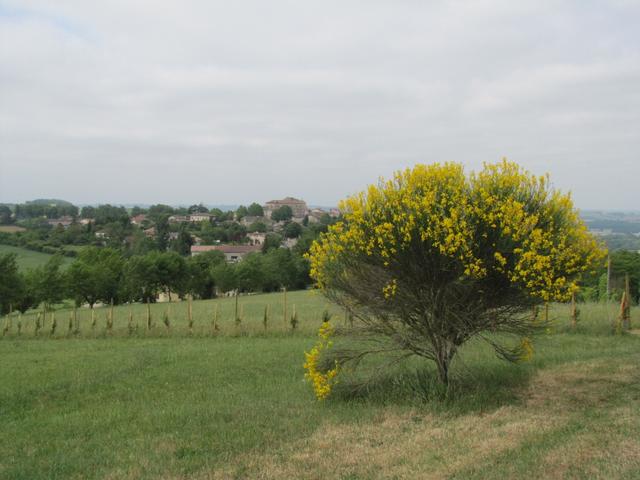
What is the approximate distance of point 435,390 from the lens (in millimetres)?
9336

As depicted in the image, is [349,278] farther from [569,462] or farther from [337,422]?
[569,462]

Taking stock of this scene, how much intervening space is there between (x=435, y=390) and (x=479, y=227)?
2.86 meters

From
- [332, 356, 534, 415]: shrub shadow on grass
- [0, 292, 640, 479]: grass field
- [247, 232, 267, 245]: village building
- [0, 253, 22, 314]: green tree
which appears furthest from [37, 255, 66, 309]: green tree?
[247, 232, 267, 245]: village building

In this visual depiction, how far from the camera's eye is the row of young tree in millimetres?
55969

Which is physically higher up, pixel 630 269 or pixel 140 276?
pixel 630 269

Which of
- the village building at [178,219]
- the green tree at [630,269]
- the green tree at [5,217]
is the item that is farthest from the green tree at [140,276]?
the green tree at [5,217]

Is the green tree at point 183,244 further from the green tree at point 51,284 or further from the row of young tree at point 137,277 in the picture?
the green tree at point 51,284

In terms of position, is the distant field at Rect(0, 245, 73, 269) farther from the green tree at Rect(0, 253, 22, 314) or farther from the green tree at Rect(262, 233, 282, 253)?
the green tree at Rect(262, 233, 282, 253)

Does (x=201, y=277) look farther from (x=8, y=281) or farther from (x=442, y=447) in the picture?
(x=442, y=447)

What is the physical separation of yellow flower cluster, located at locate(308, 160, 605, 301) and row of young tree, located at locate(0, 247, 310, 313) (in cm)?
4757

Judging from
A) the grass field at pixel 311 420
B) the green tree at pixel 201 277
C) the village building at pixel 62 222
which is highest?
the village building at pixel 62 222

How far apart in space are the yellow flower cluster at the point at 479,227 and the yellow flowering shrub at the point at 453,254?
0.7 inches

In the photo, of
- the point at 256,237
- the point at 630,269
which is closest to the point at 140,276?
the point at 630,269

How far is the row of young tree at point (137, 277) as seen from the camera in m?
56.0
